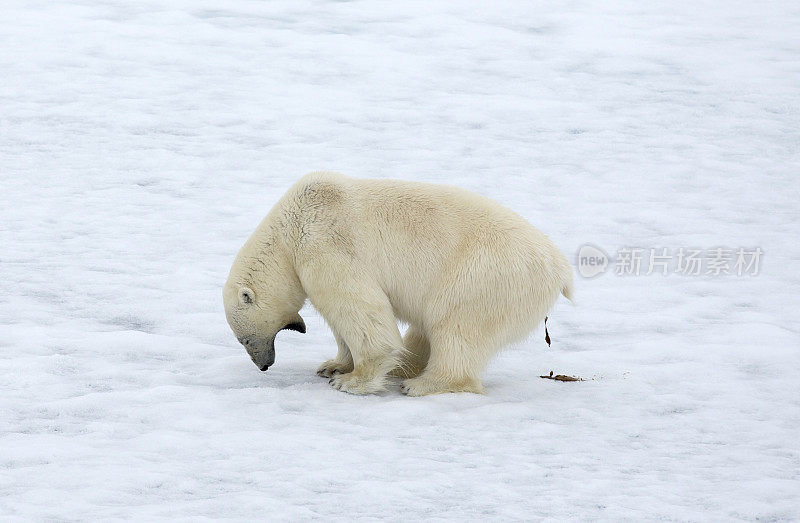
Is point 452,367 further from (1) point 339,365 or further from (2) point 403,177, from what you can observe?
(2) point 403,177

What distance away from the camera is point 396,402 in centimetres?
471

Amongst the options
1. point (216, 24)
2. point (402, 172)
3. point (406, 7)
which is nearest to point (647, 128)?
point (402, 172)

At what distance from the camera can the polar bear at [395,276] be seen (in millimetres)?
4844

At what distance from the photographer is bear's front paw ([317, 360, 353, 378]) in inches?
207

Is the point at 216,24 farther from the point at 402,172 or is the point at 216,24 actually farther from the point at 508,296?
the point at 508,296

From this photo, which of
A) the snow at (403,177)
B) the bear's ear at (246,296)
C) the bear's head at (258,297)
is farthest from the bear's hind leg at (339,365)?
the bear's ear at (246,296)

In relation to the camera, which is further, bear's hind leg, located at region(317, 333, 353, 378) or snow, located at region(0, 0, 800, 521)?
bear's hind leg, located at region(317, 333, 353, 378)

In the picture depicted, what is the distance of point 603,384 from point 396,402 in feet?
3.88

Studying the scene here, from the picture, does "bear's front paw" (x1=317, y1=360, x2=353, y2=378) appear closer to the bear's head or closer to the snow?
the snow

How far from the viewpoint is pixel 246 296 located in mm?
4953

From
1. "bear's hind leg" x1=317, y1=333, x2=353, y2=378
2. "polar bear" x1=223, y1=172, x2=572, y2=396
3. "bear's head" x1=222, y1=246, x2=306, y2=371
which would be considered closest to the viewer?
"polar bear" x1=223, y1=172, x2=572, y2=396

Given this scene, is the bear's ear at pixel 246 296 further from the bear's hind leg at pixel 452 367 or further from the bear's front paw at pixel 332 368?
the bear's hind leg at pixel 452 367

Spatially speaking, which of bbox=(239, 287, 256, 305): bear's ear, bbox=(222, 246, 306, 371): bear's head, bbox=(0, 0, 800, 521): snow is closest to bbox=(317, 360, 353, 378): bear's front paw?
bbox=(0, 0, 800, 521): snow

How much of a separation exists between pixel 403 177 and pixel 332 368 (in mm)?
3971
